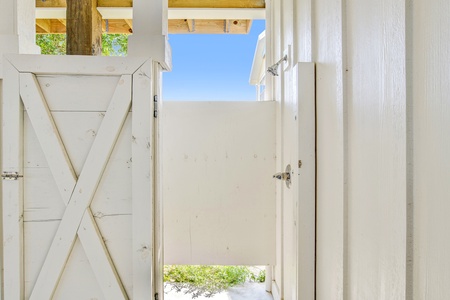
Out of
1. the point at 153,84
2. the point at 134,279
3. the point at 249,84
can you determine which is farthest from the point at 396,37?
the point at 249,84

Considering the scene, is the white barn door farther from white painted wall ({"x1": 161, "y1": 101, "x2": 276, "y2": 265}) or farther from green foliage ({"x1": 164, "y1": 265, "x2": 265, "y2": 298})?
green foliage ({"x1": 164, "y1": 265, "x2": 265, "y2": 298})

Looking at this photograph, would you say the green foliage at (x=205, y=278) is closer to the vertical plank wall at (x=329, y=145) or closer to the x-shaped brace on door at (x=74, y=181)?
the x-shaped brace on door at (x=74, y=181)

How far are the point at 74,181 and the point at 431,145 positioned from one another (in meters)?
1.59

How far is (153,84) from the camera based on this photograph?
5.43 ft

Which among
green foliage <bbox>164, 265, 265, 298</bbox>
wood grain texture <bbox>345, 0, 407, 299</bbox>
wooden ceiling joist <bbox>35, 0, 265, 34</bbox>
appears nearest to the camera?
wood grain texture <bbox>345, 0, 407, 299</bbox>

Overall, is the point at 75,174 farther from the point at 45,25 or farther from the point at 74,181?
the point at 45,25

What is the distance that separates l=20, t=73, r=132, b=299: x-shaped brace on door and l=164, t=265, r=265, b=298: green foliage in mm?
1140

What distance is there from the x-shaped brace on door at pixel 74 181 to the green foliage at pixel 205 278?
1140 mm

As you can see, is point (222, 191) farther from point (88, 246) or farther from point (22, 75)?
point (22, 75)

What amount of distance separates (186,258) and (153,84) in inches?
57.2

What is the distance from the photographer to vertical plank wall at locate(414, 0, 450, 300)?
1.85ft

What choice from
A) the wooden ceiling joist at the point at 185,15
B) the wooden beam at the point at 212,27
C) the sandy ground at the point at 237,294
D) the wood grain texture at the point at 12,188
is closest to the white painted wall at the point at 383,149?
the sandy ground at the point at 237,294

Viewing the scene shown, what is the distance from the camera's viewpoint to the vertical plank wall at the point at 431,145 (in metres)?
0.56

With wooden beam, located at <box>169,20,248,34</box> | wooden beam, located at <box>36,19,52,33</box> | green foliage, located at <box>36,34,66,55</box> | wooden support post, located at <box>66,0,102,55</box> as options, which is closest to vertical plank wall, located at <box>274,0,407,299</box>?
wooden support post, located at <box>66,0,102,55</box>
